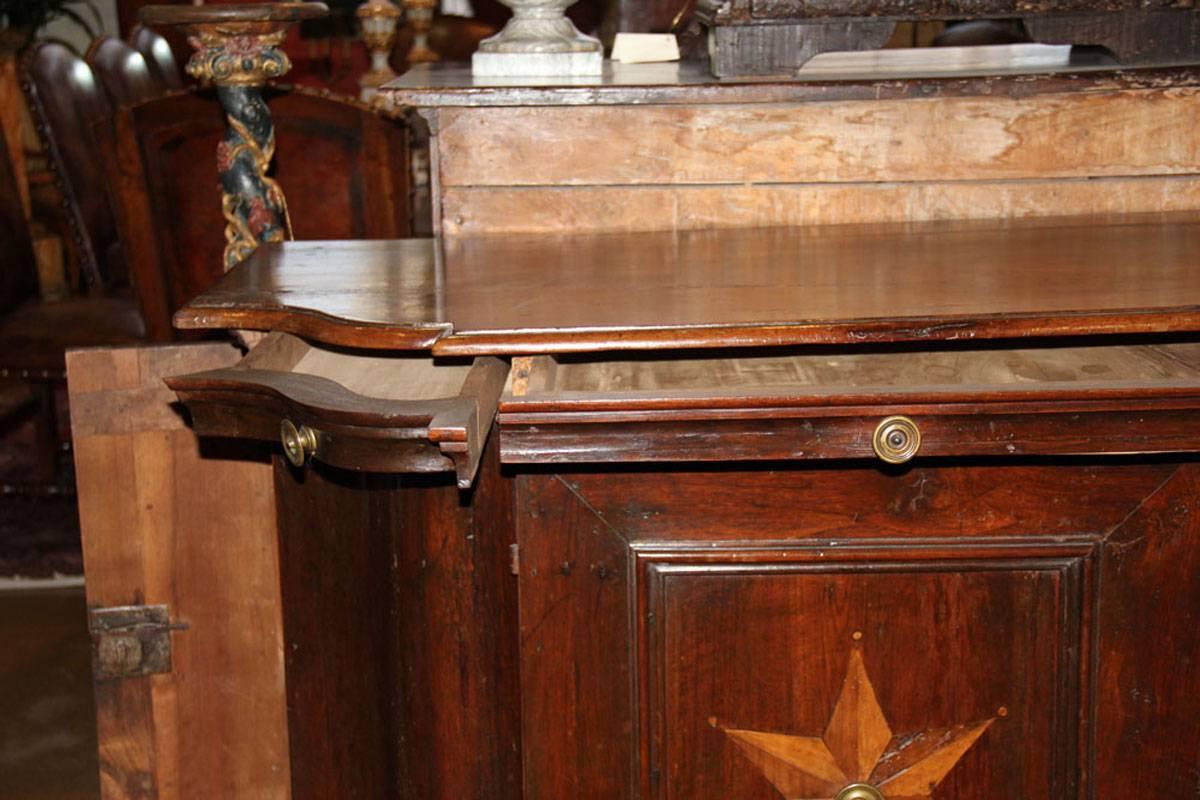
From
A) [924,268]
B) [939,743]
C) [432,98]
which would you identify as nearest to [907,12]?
[924,268]

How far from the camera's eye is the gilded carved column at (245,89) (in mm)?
2244

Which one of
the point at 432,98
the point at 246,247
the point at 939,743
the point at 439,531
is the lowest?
the point at 939,743

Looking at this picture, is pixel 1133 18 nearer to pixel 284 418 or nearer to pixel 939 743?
pixel 939 743

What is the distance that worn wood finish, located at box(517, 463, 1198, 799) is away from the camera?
1.40 metres

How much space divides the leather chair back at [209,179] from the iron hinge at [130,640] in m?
1.20

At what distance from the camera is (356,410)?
1.31 metres

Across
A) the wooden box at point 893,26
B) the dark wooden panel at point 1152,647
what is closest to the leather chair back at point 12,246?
the wooden box at point 893,26

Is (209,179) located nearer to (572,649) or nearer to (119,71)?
(119,71)

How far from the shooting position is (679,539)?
141cm

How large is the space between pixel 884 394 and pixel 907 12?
758 millimetres

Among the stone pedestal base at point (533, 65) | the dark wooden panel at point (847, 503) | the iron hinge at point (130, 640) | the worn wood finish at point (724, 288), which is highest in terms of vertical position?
A: the stone pedestal base at point (533, 65)

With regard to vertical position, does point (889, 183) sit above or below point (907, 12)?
below

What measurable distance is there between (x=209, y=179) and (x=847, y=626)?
204cm

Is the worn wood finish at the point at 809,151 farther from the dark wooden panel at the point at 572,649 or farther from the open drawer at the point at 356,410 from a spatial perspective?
the dark wooden panel at the point at 572,649
